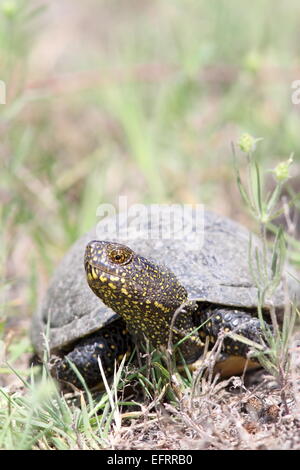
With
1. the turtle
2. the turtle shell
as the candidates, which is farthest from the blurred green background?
the turtle

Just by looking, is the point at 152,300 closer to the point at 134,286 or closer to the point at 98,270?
the point at 134,286

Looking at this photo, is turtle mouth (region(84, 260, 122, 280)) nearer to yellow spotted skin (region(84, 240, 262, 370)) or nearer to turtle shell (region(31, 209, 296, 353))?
yellow spotted skin (region(84, 240, 262, 370))

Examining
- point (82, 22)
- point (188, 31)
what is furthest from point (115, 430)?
point (82, 22)

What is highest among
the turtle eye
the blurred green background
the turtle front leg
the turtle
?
the blurred green background

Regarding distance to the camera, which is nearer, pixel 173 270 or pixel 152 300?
pixel 152 300

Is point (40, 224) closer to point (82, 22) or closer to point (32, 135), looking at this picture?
point (32, 135)

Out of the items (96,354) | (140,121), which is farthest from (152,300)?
(140,121)

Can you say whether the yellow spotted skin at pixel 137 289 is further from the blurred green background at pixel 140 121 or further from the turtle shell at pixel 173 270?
the blurred green background at pixel 140 121
